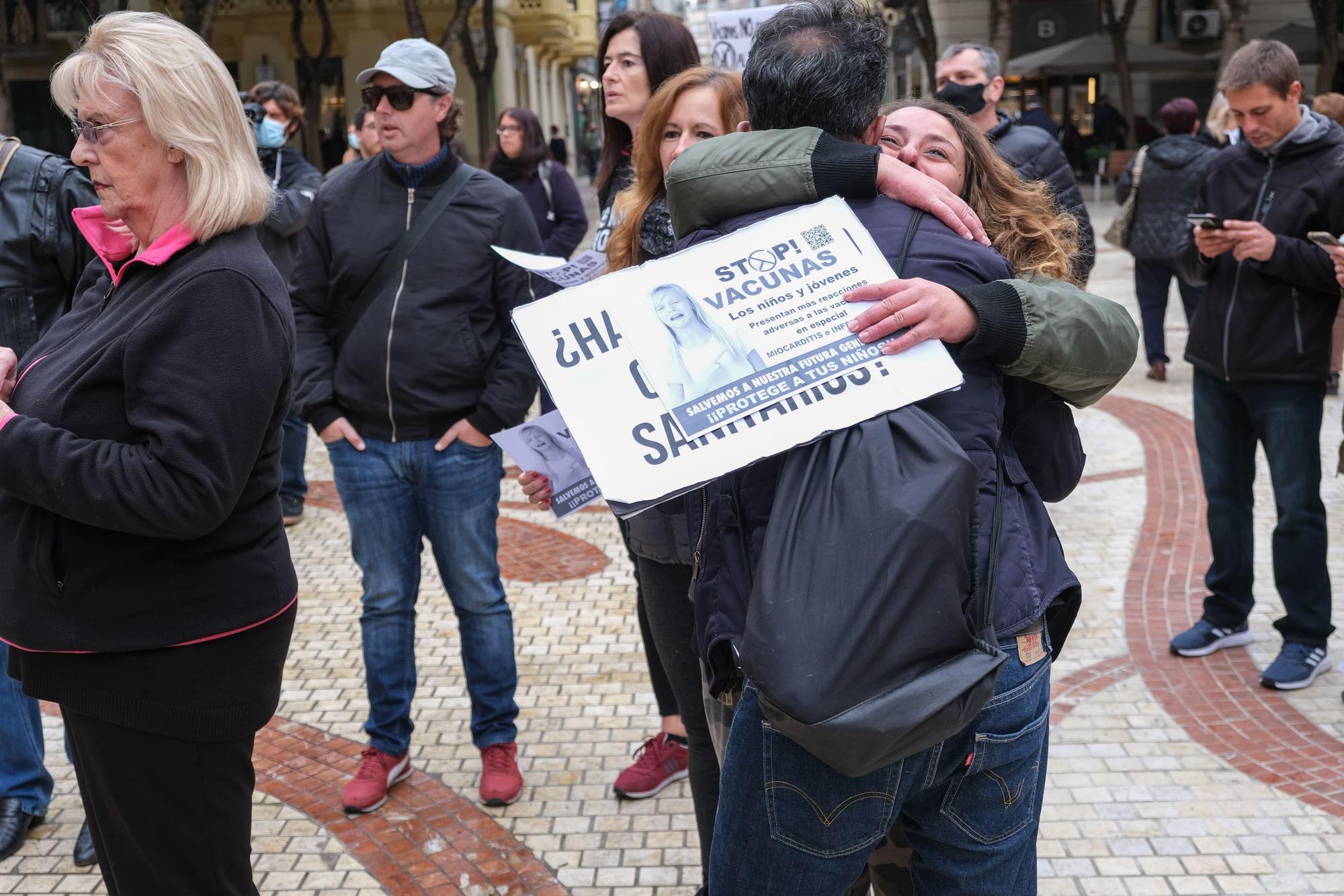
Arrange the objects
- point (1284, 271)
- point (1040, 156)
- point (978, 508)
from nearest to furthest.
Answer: point (978, 508) < point (1284, 271) < point (1040, 156)

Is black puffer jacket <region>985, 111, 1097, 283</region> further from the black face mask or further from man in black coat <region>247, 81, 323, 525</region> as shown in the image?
man in black coat <region>247, 81, 323, 525</region>

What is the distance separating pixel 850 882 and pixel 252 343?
53.0 inches

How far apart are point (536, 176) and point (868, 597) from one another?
7.74 m

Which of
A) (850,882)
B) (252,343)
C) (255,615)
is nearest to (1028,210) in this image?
(850,882)

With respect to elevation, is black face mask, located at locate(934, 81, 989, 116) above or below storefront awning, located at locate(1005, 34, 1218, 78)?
above

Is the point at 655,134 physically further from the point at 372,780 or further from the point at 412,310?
the point at 372,780

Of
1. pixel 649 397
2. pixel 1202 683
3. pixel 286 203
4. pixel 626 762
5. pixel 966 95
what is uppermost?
pixel 649 397

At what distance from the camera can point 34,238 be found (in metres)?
A: 3.50

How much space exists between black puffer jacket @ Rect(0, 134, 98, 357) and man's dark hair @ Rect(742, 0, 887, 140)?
229cm

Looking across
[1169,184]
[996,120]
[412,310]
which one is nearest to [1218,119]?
[1169,184]

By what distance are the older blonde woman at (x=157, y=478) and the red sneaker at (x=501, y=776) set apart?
4.74 ft

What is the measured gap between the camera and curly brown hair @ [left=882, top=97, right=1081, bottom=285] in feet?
7.43

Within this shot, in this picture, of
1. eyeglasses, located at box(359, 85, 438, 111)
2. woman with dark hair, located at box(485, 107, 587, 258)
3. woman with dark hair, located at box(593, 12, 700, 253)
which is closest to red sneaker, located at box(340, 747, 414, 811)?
woman with dark hair, located at box(593, 12, 700, 253)

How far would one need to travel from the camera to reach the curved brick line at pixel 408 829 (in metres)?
3.47
